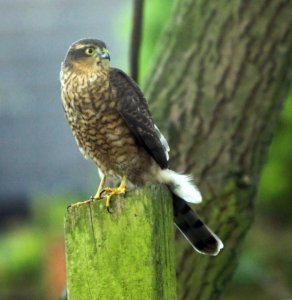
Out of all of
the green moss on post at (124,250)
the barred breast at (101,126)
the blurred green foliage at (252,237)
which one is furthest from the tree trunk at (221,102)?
the blurred green foliage at (252,237)

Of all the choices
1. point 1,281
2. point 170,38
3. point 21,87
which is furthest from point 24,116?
point 170,38

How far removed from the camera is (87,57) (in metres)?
3.94

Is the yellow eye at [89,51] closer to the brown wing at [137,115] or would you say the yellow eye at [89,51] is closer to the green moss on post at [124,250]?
the brown wing at [137,115]

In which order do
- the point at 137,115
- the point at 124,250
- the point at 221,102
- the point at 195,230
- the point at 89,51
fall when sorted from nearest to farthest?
the point at 124,250
the point at 195,230
the point at 137,115
the point at 89,51
the point at 221,102

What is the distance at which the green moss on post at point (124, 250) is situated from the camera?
8.53 feet

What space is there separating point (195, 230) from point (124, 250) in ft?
3.57

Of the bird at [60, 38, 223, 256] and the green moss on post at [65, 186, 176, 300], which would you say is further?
the bird at [60, 38, 223, 256]

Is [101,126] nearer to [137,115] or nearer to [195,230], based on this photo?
[137,115]

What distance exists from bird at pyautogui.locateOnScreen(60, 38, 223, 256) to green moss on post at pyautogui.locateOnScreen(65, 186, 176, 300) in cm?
110

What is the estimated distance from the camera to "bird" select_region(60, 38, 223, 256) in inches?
152

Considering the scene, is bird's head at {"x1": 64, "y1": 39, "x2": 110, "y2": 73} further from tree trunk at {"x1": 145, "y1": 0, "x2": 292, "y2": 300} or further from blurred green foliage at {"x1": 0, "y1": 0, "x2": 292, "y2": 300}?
blurred green foliage at {"x1": 0, "y1": 0, "x2": 292, "y2": 300}

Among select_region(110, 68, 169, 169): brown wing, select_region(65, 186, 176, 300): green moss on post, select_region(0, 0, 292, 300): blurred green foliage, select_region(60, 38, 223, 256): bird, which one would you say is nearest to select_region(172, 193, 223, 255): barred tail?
select_region(60, 38, 223, 256): bird

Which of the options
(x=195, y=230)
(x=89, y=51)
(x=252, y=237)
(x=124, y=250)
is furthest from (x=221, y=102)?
(x=252, y=237)

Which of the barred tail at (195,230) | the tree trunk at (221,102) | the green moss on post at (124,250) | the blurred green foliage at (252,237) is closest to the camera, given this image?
the green moss on post at (124,250)
